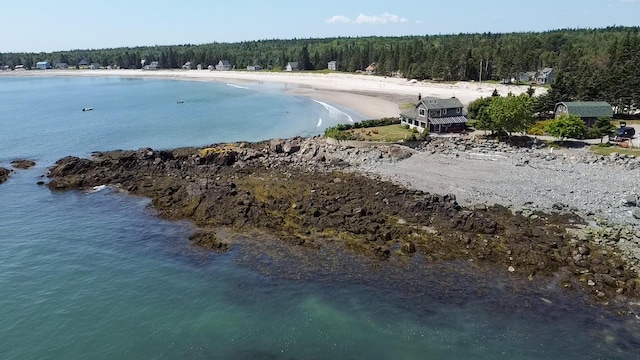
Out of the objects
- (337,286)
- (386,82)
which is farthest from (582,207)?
(386,82)

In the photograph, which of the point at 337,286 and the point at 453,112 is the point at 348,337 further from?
the point at 453,112

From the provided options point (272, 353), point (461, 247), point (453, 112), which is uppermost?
point (453, 112)

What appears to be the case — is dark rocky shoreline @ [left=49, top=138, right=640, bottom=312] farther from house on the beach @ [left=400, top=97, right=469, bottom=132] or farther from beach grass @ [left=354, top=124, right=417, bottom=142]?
house on the beach @ [left=400, top=97, right=469, bottom=132]

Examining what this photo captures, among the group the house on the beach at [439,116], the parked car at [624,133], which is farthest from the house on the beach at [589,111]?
the house on the beach at [439,116]

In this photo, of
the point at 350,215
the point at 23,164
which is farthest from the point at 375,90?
the point at 350,215

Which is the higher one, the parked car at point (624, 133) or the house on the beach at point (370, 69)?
the house on the beach at point (370, 69)

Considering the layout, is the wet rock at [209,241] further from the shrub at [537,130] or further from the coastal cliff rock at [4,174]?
the shrub at [537,130]
